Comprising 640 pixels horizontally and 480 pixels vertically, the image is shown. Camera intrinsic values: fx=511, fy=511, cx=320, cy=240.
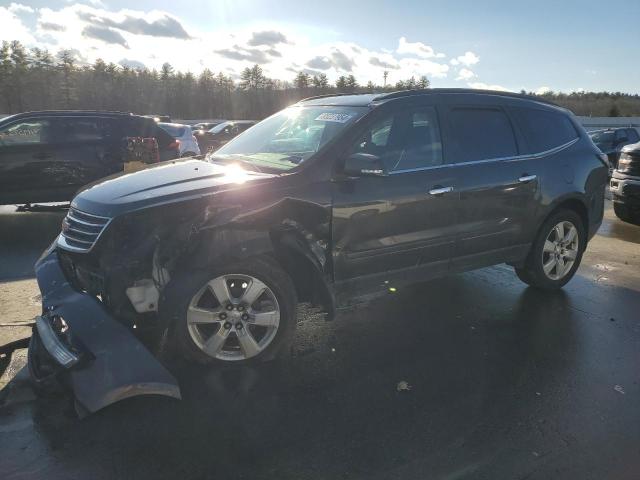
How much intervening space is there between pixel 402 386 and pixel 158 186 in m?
2.15

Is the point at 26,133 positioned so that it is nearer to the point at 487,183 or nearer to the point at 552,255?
the point at 487,183

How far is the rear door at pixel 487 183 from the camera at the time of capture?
4.44 metres

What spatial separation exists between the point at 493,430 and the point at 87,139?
7.95 meters

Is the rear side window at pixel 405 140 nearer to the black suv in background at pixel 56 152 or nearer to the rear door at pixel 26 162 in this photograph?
the black suv in background at pixel 56 152

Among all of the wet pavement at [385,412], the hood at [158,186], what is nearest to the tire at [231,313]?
the wet pavement at [385,412]

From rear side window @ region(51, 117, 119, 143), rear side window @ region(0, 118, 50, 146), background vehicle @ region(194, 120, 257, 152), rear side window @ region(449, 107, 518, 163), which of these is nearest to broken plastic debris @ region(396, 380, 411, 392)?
rear side window @ region(449, 107, 518, 163)

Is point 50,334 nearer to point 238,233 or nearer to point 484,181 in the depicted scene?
point 238,233

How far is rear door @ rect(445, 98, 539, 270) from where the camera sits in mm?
4438

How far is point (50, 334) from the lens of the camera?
122 inches

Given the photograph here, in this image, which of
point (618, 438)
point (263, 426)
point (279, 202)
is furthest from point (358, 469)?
point (279, 202)

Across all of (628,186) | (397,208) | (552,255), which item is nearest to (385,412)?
(397,208)

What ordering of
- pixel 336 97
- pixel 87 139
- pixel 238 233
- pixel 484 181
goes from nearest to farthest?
pixel 238 233 < pixel 484 181 < pixel 336 97 < pixel 87 139

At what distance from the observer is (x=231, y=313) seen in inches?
136

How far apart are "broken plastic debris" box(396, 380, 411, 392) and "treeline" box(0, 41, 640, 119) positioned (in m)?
57.9
